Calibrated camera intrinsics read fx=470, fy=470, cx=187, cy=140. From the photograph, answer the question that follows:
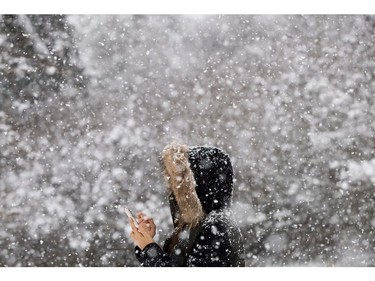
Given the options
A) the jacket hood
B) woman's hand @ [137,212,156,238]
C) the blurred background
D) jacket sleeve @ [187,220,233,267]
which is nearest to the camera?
jacket sleeve @ [187,220,233,267]

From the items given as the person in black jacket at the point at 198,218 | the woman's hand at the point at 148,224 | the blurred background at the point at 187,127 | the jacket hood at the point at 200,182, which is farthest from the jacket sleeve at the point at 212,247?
the blurred background at the point at 187,127

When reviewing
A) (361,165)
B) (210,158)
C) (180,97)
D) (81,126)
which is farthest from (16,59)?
(361,165)

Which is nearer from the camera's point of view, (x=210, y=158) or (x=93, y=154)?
(x=210, y=158)

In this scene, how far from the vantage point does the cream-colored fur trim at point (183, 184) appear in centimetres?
132

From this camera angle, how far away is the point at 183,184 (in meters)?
1.38

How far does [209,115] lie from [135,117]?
1.32ft

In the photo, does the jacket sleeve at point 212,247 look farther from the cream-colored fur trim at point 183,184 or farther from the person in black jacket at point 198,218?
the cream-colored fur trim at point 183,184

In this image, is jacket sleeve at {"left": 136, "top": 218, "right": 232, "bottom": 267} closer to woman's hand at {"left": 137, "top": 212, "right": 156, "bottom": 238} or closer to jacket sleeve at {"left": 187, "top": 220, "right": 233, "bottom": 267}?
jacket sleeve at {"left": 187, "top": 220, "right": 233, "bottom": 267}

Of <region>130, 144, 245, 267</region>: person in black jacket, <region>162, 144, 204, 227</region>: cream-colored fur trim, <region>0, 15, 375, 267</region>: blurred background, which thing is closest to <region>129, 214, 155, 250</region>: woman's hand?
<region>130, 144, 245, 267</region>: person in black jacket

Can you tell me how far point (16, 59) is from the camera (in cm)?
229

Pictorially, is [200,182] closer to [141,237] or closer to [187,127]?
[141,237]

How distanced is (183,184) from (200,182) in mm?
70

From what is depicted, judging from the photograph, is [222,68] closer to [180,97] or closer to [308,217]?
[180,97]

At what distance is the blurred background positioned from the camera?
2.35m
